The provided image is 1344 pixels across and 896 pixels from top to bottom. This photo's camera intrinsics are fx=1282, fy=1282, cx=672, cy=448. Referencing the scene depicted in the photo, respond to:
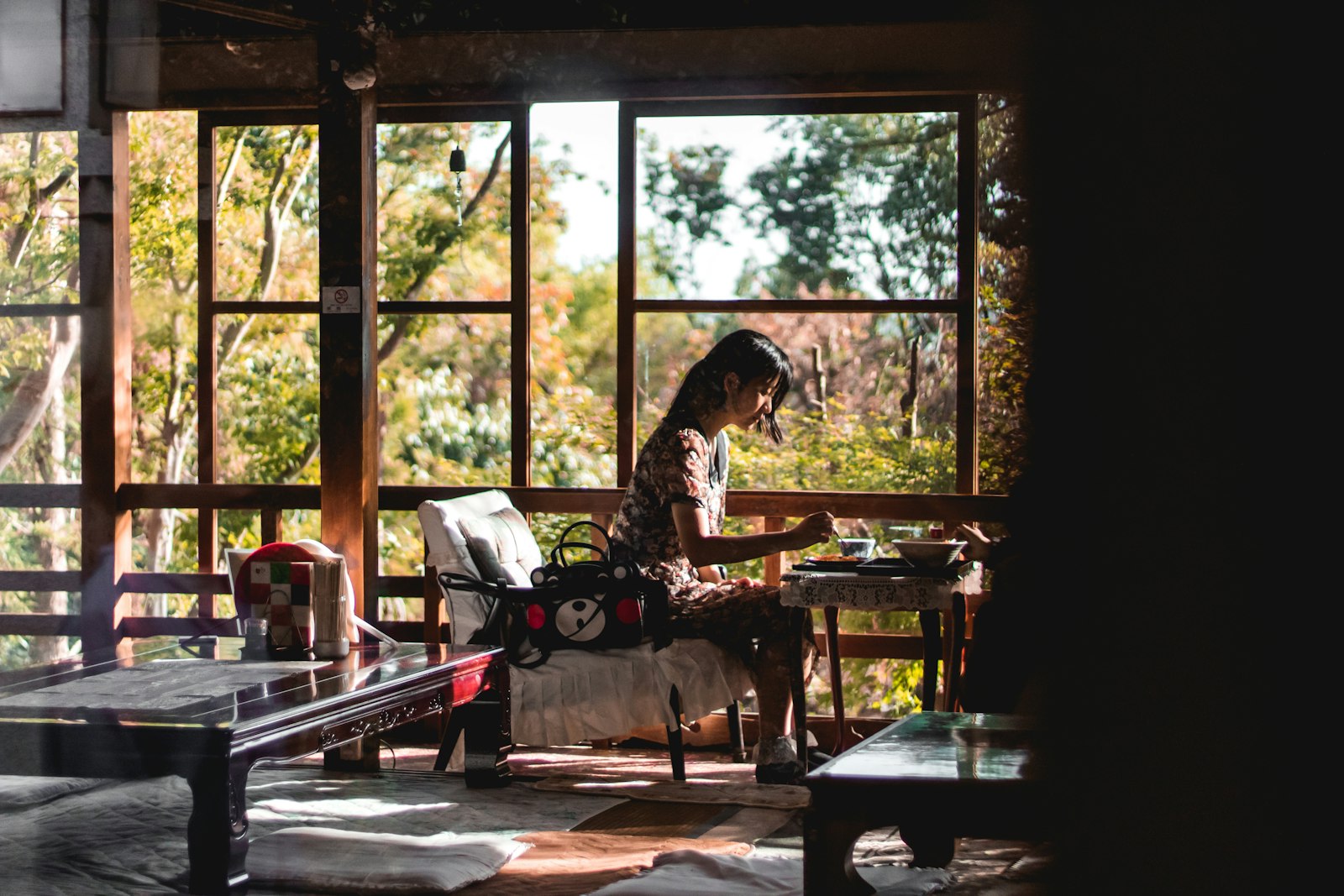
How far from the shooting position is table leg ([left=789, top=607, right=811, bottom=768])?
11.2 ft

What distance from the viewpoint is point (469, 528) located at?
3549 mm

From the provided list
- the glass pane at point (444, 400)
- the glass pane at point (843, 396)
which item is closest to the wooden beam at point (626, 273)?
the glass pane at point (843, 396)

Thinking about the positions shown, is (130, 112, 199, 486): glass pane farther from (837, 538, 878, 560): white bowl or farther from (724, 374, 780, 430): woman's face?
(837, 538, 878, 560): white bowl

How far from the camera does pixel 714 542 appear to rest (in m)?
3.39

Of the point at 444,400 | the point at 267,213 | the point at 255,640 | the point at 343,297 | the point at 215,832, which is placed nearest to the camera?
the point at 215,832

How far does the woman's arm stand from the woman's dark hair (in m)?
0.29

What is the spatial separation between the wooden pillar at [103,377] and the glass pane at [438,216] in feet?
8.19

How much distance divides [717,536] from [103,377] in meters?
2.22

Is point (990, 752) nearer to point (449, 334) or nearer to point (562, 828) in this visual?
point (562, 828)

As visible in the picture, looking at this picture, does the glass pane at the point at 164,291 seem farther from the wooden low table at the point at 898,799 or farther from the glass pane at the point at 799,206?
the wooden low table at the point at 898,799

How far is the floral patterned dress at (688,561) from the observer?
343cm

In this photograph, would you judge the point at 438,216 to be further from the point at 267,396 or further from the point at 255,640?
the point at 255,640

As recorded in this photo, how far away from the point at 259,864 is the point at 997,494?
249cm

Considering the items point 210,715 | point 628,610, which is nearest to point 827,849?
point 210,715
